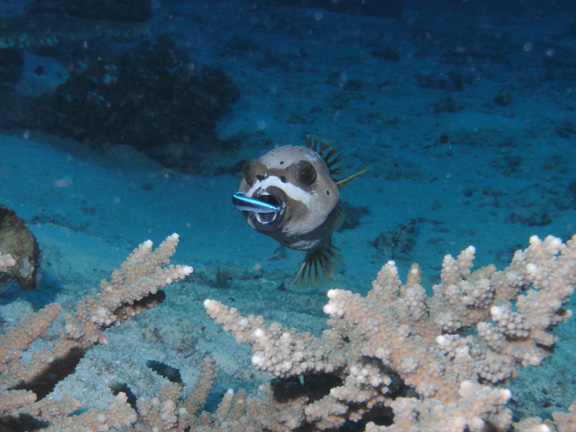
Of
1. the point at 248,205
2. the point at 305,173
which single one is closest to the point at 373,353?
the point at 248,205

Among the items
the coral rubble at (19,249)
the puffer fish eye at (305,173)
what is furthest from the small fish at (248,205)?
the coral rubble at (19,249)

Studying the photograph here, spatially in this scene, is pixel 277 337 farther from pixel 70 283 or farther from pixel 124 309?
pixel 70 283

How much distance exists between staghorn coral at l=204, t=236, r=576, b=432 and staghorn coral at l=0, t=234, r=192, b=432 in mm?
745

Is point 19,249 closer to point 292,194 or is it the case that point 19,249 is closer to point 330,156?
point 292,194

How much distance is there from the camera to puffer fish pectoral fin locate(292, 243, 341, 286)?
3602 millimetres

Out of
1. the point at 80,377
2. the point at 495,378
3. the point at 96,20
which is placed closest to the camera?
the point at 495,378

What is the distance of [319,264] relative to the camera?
12.0 feet

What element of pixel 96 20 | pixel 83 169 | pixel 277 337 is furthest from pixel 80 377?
pixel 96 20

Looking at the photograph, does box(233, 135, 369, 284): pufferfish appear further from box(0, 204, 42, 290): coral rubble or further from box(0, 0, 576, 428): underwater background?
box(0, 204, 42, 290): coral rubble

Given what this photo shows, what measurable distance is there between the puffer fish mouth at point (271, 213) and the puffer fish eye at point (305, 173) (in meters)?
0.19

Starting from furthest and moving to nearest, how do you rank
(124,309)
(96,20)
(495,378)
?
1. (96,20)
2. (124,309)
3. (495,378)

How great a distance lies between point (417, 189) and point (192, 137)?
22.1 ft

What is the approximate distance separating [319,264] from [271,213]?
1.42 meters

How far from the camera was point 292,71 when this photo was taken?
1841 centimetres
